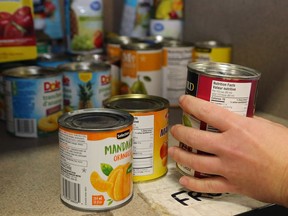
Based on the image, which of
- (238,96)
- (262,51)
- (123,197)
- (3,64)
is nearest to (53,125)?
(3,64)

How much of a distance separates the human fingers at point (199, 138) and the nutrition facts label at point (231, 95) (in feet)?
0.18

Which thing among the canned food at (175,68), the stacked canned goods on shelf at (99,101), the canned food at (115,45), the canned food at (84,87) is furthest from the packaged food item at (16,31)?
the canned food at (175,68)

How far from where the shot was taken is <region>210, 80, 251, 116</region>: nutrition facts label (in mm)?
648

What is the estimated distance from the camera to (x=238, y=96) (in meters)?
0.65

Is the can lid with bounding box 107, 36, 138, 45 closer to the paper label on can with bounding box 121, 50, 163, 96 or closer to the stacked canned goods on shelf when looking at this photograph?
the stacked canned goods on shelf

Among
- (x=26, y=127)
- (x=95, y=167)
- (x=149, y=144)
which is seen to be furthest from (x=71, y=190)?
(x=26, y=127)

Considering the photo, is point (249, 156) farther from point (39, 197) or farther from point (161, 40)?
point (161, 40)

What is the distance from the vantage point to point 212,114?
2.11 feet

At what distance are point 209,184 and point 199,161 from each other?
0.04 meters

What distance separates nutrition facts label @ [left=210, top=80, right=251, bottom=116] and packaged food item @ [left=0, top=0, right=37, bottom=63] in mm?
681

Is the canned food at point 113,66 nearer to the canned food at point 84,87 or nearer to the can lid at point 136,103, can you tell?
the canned food at point 84,87

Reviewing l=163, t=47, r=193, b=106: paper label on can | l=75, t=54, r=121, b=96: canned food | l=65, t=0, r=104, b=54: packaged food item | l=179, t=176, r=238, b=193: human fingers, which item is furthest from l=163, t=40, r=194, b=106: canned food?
l=179, t=176, r=238, b=193: human fingers

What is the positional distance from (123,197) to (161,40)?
0.80 m

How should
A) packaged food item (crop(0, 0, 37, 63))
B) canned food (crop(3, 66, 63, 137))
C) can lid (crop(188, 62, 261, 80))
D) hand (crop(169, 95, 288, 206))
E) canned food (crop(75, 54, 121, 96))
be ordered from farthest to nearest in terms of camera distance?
canned food (crop(75, 54, 121, 96))
packaged food item (crop(0, 0, 37, 63))
canned food (crop(3, 66, 63, 137))
can lid (crop(188, 62, 261, 80))
hand (crop(169, 95, 288, 206))
